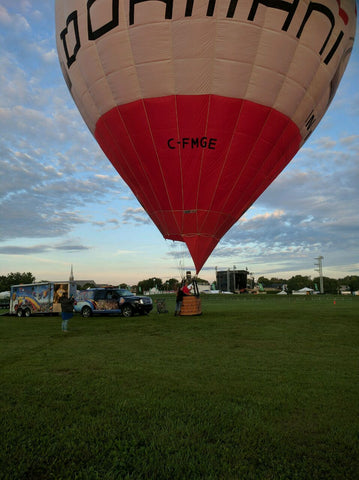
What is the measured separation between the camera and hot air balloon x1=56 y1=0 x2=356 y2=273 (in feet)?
36.4

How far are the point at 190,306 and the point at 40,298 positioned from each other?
11.7m

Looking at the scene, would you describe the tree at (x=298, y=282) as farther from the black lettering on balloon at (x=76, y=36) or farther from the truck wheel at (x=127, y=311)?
the black lettering on balloon at (x=76, y=36)

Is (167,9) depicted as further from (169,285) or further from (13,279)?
(169,285)

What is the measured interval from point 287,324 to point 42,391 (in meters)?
10.8

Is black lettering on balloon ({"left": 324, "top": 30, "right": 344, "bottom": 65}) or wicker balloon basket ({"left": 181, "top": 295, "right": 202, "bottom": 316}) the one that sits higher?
black lettering on balloon ({"left": 324, "top": 30, "right": 344, "bottom": 65})

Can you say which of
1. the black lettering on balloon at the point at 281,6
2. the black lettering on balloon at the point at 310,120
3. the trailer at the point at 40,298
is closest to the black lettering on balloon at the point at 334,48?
the black lettering on balloon at the point at 310,120

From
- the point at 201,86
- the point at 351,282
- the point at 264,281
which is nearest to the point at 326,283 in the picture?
the point at 351,282

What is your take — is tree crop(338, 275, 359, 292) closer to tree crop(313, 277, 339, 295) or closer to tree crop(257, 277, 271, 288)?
tree crop(313, 277, 339, 295)

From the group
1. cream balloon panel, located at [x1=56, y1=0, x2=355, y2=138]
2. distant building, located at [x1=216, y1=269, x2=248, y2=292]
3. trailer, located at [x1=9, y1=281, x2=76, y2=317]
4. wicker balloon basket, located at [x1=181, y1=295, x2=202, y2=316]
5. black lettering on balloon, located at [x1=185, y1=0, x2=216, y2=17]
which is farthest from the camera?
distant building, located at [x1=216, y1=269, x2=248, y2=292]

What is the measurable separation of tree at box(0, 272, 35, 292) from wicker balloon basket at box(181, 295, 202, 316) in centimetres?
10718

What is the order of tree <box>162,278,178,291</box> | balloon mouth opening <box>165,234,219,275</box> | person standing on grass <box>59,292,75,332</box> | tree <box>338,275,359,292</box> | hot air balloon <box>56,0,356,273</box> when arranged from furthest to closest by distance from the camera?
tree <box>162,278,178,291</box>
tree <box>338,275,359,292</box>
balloon mouth opening <box>165,234,219,275</box>
person standing on grass <box>59,292,75,332</box>
hot air balloon <box>56,0,356,273</box>

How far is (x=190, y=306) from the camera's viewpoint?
18.7 m

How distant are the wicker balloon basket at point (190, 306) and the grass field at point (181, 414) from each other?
9.83 m

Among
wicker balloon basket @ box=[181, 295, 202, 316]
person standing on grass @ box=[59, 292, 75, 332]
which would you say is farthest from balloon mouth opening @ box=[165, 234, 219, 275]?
person standing on grass @ box=[59, 292, 75, 332]
